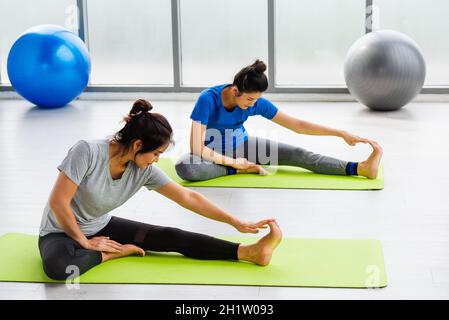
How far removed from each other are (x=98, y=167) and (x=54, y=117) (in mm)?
3755

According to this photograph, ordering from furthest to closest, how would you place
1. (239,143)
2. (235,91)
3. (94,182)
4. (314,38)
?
(314,38), (239,143), (235,91), (94,182)

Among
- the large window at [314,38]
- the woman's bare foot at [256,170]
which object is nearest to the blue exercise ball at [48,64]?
the large window at [314,38]

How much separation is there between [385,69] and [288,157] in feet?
6.20

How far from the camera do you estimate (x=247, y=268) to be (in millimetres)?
3076

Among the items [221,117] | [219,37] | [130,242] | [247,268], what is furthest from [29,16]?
[247,268]

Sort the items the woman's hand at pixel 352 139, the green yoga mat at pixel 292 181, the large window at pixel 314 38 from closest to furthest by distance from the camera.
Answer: the woman's hand at pixel 352 139 → the green yoga mat at pixel 292 181 → the large window at pixel 314 38

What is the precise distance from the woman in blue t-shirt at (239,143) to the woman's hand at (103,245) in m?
1.24

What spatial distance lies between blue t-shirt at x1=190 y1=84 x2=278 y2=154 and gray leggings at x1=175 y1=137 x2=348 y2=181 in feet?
0.30

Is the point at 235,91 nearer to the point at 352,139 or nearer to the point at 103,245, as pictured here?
the point at 352,139

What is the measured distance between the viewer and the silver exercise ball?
6.20m

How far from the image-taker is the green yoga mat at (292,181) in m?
4.36

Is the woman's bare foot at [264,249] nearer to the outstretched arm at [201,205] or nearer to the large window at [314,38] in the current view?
the outstretched arm at [201,205]

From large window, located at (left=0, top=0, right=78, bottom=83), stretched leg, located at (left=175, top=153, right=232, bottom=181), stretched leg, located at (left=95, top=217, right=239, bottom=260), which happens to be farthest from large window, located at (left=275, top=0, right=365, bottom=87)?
stretched leg, located at (left=95, top=217, right=239, bottom=260)

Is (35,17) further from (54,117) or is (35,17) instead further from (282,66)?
(282,66)
